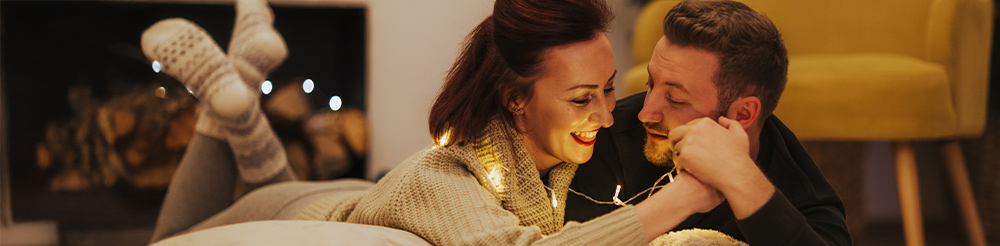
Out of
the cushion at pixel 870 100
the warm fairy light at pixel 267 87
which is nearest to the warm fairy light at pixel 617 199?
the cushion at pixel 870 100

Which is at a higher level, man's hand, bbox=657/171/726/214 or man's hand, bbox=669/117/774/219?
man's hand, bbox=669/117/774/219

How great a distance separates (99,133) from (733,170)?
93.0 inches

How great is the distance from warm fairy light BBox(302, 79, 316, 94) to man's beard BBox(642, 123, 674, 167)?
1.86 m

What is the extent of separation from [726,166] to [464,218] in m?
0.31

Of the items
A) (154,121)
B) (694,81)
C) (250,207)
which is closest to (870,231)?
(694,81)

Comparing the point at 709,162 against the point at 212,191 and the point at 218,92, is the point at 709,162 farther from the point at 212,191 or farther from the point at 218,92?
the point at 212,191

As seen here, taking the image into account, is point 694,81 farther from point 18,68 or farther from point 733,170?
point 18,68

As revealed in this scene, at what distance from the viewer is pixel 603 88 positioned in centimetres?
105

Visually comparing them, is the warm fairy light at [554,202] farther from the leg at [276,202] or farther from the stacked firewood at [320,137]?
the stacked firewood at [320,137]

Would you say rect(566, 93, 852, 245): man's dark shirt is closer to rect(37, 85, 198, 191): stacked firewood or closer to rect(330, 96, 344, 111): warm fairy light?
rect(330, 96, 344, 111): warm fairy light

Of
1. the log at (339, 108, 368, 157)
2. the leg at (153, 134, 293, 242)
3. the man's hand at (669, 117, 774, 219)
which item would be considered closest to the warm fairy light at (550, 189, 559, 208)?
the man's hand at (669, 117, 774, 219)

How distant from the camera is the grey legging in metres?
1.57

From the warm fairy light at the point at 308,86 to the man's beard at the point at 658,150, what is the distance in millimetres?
1858

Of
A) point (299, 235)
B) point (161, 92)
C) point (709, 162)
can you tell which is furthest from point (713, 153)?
point (161, 92)
